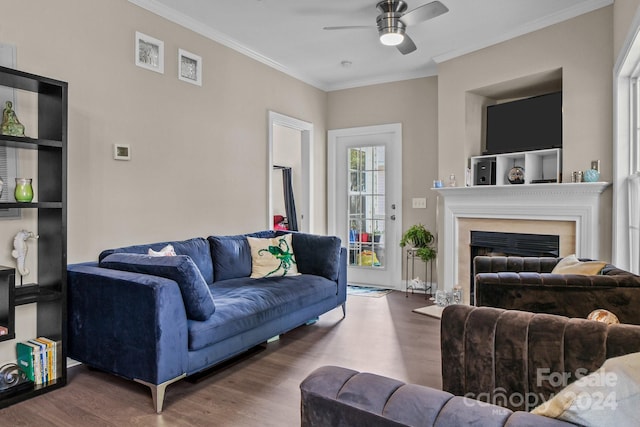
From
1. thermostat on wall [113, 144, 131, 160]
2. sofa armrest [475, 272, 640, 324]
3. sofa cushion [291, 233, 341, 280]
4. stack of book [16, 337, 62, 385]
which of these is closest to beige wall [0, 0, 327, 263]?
thermostat on wall [113, 144, 131, 160]

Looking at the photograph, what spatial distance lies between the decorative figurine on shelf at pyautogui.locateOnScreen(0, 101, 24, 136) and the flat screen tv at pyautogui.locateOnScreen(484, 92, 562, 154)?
411cm

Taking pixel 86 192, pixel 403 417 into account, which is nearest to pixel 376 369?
pixel 403 417

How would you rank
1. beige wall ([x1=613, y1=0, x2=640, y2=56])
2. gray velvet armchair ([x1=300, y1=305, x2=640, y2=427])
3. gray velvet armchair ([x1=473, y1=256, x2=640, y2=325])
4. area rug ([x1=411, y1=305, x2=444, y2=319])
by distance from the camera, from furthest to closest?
area rug ([x1=411, y1=305, x2=444, y2=319])
beige wall ([x1=613, y1=0, x2=640, y2=56])
gray velvet armchair ([x1=473, y1=256, x2=640, y2=325])
gray velvet armchair ([x1=300, y1=305, x2=640, y2=427])

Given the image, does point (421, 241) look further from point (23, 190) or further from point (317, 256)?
point (23, 190)

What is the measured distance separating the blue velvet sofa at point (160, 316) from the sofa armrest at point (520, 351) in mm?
1463

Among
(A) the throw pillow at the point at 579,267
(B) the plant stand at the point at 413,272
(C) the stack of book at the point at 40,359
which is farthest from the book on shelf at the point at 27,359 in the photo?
(B) the plant stand at the point at 413,272

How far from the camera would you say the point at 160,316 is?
2195 mm

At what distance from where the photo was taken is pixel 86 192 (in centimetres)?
291

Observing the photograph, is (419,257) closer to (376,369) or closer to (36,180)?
(376,369)

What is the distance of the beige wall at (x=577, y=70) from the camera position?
340 cm

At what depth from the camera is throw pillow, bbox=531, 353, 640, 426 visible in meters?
0.84

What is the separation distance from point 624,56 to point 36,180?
3997 mm

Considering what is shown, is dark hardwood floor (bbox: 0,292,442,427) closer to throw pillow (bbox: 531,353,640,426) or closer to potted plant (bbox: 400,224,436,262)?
potted plant (bbox: 400,224,436,262)

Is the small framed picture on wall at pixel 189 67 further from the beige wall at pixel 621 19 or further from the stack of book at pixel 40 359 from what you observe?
the beige wall at pixel 621 19
